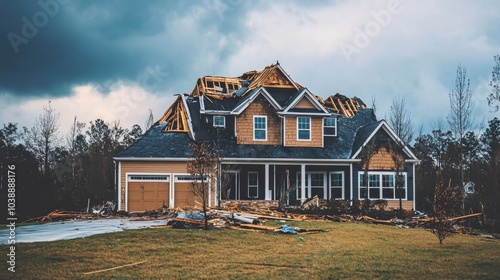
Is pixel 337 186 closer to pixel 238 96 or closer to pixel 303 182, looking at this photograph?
pixel 303 182

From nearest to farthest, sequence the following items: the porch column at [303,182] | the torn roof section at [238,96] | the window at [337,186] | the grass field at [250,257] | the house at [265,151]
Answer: the grass field at [250,257]
the house at [265,151]
the porch column at [303,182]
the torn roof section at [238,96]
the window at [337,186]

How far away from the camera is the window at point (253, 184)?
3327 cm

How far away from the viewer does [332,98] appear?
1570 inches

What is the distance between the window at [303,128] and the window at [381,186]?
13.9 ft

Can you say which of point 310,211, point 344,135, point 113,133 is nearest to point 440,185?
point 310,211

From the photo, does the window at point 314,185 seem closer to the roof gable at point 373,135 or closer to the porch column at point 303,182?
the porch column at point 303,182

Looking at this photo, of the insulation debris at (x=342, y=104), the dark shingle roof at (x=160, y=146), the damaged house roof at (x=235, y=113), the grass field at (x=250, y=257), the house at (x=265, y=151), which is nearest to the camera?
the grass field at (x=250, y=257)

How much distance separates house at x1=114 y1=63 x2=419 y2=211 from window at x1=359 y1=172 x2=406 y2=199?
0.06m

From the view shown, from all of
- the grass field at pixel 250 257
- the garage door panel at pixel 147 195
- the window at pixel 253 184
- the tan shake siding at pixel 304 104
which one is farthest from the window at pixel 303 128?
the grass field at pixel 250 257

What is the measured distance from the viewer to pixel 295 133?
109 ft

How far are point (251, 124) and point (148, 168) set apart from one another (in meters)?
7.15

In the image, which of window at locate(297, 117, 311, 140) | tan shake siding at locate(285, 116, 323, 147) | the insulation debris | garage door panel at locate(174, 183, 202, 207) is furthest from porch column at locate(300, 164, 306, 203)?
garage door panel at locate(174, 183, 202, 207)

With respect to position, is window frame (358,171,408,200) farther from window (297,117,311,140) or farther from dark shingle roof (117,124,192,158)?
dark shingle roof (117,124,192,158)

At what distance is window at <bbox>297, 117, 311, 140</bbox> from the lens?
33.5m
